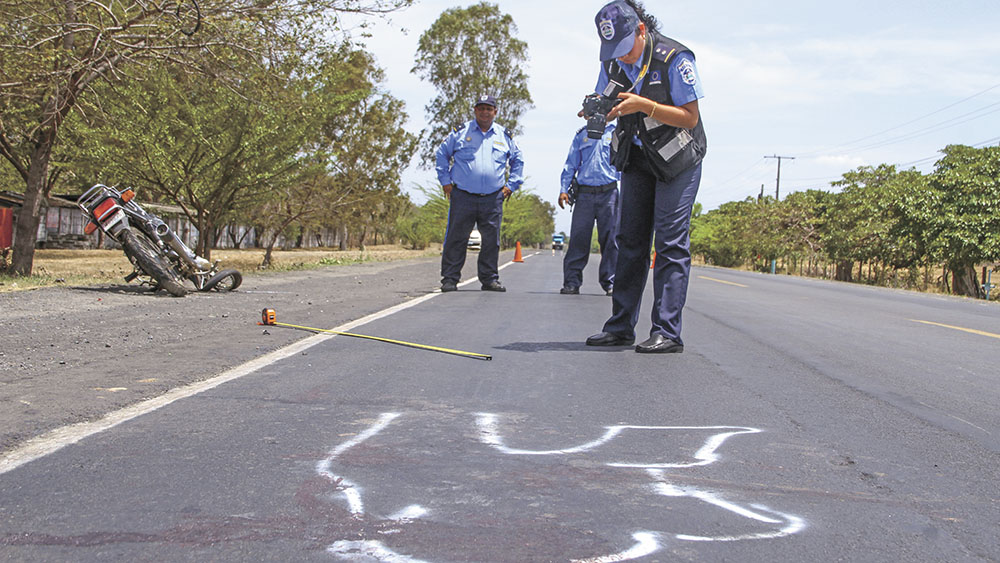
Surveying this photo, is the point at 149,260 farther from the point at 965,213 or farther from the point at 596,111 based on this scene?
the point at 965,213

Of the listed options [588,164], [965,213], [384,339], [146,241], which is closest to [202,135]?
[146,241]

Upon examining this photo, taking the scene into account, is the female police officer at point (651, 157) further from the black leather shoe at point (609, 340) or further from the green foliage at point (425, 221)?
the green foliage at point (425, 221)

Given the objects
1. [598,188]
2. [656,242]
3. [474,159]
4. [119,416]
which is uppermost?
[474,159]

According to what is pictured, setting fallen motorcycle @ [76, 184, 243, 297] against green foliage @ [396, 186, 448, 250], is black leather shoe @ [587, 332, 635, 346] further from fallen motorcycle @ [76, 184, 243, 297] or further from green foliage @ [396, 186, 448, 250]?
green foliage @ [396, 186, 448, 250]

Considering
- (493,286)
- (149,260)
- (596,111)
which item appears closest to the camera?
(596,111)

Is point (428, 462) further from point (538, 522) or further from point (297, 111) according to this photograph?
point (297, 111)

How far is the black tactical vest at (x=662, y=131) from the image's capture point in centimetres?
536

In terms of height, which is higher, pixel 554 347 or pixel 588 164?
A: pixel 588 164

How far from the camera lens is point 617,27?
525 cm

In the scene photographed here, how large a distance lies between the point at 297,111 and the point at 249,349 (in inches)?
441

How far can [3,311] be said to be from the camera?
7.54 m

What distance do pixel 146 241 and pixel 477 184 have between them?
385cm

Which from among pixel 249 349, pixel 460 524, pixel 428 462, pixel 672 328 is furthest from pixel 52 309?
pixel 460 524

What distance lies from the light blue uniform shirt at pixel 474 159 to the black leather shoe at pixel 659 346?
521cm
